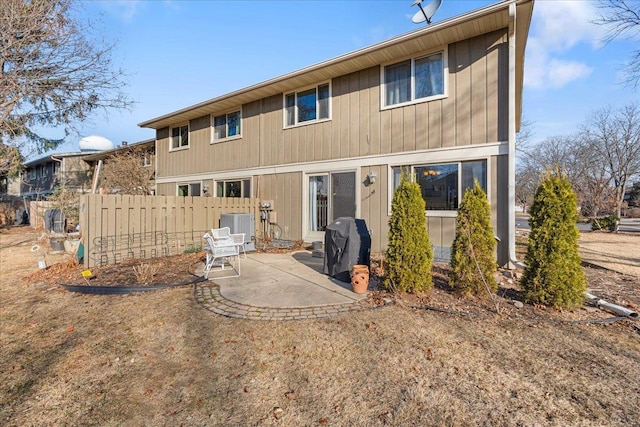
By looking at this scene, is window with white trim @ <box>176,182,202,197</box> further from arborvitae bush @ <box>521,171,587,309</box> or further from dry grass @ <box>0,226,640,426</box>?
arborvitae bush @ <box>521,171,587,309</box>

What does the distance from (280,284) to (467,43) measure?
639 centimetres

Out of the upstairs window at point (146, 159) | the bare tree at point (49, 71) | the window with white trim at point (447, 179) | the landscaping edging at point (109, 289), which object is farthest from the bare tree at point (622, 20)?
the upstairs window at point (146, 159)

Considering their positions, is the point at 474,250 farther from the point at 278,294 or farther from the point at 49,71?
the point at 49,71

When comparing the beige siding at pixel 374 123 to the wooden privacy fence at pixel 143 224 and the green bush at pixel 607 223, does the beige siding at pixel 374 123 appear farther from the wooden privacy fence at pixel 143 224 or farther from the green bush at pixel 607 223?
the green bush at pixel 607 223

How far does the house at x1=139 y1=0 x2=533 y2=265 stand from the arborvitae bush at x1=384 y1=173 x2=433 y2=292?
2.63 meters

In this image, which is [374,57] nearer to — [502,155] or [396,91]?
[396,91]

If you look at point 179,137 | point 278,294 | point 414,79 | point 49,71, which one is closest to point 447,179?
point 414,79

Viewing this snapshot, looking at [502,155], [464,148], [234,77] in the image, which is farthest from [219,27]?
[502,155]

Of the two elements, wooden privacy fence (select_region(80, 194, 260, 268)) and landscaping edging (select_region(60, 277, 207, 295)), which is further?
wooden privacy fence (select_region(80, 194, 260, 268))

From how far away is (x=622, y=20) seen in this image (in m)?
9.05

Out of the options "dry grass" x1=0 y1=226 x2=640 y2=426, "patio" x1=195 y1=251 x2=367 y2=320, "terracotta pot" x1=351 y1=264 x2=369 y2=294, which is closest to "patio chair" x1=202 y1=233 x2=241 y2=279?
"patio" x1=195 y1=251 x2=367 y2=320

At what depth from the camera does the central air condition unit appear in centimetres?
832

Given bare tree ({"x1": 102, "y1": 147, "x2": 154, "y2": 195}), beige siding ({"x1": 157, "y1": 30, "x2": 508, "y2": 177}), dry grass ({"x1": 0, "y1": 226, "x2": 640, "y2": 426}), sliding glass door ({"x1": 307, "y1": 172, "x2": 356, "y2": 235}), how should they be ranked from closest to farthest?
dry grass ({"x1": 0, "y1": 226, "x2": 640, "y2": 426}) < beige siding ({"x1": 157, "y1": 30, "x2": 508, "y2": 177}) < sliding glass door ({"x1": 307, "y1": 172, "x2": 356, "y2": 235}) < bare tree ({"x1": 102, "y1": 147, "x2": 154, "y2": 195})

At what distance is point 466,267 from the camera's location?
423cm
